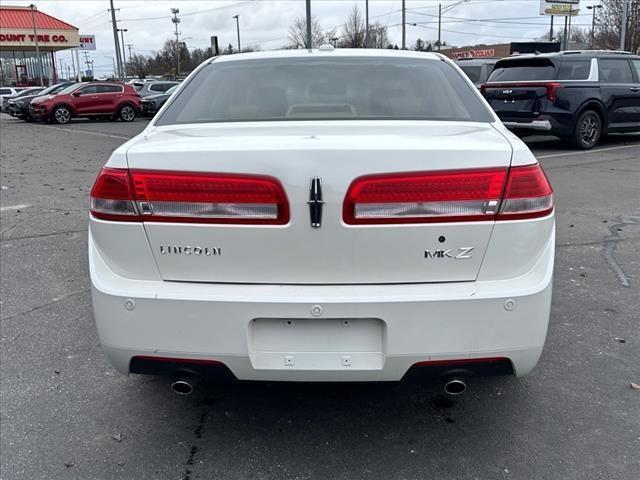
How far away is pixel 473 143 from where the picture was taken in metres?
2.36

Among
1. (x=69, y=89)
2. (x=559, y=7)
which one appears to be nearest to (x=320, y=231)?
(x=69, y=89)

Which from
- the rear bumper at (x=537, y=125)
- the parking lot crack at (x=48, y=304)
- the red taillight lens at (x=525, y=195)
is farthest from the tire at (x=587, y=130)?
the red taillight lens at (x=525, y=195)

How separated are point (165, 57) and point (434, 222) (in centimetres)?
8372

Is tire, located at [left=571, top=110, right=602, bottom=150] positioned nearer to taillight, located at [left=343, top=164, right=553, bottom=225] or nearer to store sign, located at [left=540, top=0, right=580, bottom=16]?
taillight, located at [left=343, top=164, right=553, bottom=225]

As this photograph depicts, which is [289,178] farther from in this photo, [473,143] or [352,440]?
[352,440]

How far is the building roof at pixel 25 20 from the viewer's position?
49312 millimetres

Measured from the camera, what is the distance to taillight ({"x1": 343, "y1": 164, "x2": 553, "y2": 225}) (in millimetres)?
2227

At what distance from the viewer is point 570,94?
11523 millimetres

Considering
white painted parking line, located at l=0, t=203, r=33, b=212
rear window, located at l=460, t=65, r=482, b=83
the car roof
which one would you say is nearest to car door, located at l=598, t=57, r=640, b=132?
rear window, located at l=460, t=65, r=482, b=83

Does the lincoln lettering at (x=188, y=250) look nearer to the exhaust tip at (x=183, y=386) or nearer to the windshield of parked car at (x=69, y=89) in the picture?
the exhaust tip at (x=183, y=386)

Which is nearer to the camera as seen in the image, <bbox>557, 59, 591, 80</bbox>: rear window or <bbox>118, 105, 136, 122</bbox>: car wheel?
<bbox>557, 59, 591, 80</bbox>: rear window

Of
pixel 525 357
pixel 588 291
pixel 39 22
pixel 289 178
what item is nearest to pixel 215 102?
pixel 289 178

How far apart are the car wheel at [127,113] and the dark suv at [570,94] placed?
16.7 metres

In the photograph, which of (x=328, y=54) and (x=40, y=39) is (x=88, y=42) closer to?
(x=40, y=39)
